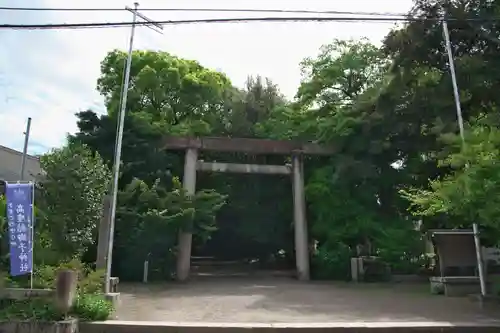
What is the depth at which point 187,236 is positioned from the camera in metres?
18.5

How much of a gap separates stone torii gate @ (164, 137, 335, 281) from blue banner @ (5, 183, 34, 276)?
10.1 m

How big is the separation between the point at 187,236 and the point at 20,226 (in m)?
10.2

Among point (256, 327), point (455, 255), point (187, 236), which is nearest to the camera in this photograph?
point (256, 327)

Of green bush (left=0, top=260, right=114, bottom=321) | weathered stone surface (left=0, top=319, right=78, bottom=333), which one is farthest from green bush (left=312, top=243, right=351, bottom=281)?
weathered stone surface (left=0, top=319, right=78, bottom=333)

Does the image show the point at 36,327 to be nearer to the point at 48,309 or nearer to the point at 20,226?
the point at 48,309

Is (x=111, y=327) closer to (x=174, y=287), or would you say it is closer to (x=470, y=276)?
(x=174, y=287)

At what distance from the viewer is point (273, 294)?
1334cm

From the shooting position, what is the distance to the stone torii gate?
19.3m

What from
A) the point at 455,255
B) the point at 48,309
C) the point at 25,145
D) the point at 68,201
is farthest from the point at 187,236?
the point at 25,145

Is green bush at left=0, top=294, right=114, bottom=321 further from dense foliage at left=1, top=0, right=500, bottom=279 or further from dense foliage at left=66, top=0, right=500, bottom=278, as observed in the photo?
dense foliage at left=66, top=0, right=500, bottom=278

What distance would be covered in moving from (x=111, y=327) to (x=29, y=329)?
128 cm

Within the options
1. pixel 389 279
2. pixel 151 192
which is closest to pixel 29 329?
pixel 151 192

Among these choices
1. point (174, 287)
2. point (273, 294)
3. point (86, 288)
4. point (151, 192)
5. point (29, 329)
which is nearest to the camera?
point (29, 329)

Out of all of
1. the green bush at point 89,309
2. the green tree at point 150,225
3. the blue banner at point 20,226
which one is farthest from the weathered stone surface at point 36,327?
the green tree at point 150,225
